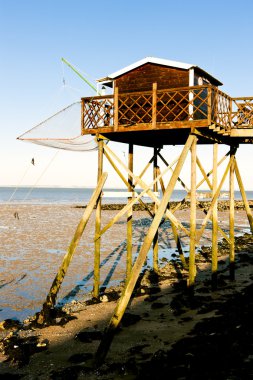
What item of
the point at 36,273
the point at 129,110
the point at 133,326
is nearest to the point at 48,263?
the point at 36,273

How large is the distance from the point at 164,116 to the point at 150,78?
1974 millimetres

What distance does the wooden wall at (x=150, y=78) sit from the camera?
13.6m

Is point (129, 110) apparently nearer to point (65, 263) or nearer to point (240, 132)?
point (240, 132)

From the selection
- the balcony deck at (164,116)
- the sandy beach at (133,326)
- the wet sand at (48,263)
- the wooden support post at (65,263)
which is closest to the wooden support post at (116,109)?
the balcony deck at (164,116)

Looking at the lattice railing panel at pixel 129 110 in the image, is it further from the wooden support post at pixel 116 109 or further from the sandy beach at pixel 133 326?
the sandy beach at pixel 133 326

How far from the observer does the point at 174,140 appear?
15.6m

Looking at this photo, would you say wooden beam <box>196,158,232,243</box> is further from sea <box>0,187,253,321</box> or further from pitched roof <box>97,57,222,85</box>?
sea <box>0,187,253,321</box>

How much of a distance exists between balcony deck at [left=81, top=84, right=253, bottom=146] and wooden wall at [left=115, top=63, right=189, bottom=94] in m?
0.52

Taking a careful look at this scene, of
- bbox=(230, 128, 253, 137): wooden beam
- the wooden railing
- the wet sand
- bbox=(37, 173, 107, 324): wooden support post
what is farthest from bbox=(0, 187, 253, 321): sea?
bbox=(230, 128, 253, 137): wooden beam

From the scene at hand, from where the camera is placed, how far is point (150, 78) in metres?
14.1

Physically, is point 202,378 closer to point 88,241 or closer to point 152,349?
point 152,349

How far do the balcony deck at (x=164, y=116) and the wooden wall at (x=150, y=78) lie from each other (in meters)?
0.52

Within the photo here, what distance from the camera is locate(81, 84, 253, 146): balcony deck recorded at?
12.3 m

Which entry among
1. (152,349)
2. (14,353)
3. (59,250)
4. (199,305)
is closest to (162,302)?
(199,305)
